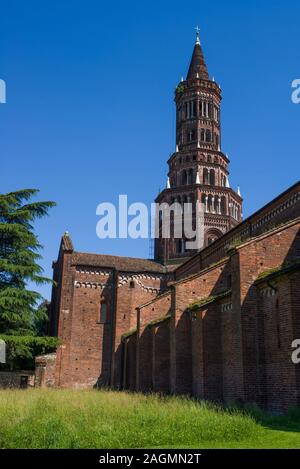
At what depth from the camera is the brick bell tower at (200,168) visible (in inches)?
1725

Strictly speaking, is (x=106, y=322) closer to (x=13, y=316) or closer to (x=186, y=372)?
(x=13, y=316)

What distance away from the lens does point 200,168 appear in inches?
1768

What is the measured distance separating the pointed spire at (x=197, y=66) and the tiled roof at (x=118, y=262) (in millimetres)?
19942

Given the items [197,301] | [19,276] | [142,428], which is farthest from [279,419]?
[19,276]

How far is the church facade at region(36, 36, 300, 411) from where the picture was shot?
1483 centimetres

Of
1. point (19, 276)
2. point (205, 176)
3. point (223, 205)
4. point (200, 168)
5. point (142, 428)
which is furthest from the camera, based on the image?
point (205, 176)

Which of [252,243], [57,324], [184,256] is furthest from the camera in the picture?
[184,256]

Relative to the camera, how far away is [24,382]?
101 feet

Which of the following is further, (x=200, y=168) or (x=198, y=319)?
(x=200, y=168)

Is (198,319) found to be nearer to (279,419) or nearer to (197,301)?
(197,301)

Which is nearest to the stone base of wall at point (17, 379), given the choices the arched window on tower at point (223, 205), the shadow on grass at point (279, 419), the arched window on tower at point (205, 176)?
the shadow on grass at point (279, 419)

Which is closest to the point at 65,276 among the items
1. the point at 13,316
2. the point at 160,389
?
the point at 13,316

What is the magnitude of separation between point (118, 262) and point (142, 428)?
2737cm
